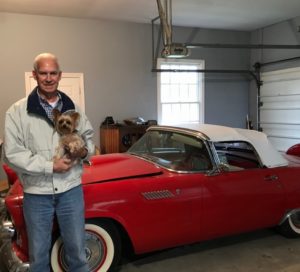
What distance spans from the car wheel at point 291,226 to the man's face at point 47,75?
2984 millimetres

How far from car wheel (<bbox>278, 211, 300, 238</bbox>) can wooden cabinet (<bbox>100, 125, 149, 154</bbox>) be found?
12.5 ft

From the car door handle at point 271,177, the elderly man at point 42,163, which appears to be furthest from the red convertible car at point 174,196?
the elderly man at point 42,163

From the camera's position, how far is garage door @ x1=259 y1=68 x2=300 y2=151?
7.73 metres

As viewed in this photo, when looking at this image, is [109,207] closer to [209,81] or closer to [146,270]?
[146,270]

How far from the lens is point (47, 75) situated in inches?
84.6

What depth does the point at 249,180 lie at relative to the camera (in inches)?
134

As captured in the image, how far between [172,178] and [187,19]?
213 inches

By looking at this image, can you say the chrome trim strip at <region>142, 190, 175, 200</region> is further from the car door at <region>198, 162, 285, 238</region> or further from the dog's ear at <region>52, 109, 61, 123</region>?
the dog's ear at <region>52, 109, 61, 123</region>

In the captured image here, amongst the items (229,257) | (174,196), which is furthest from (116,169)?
(229,257)

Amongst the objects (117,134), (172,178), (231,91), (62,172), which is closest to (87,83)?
(117,134)

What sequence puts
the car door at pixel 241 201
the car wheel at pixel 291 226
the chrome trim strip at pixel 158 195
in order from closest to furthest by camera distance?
the chrome trim strip at pixel 158 195
the car door at pixel 241 201
the car wheel at pixel 291 226

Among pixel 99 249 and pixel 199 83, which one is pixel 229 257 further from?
pixel 199 83

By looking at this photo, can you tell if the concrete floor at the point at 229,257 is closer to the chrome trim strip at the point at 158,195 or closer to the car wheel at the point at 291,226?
the car wheel at the point at 291,226

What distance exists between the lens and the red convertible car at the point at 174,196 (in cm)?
276
